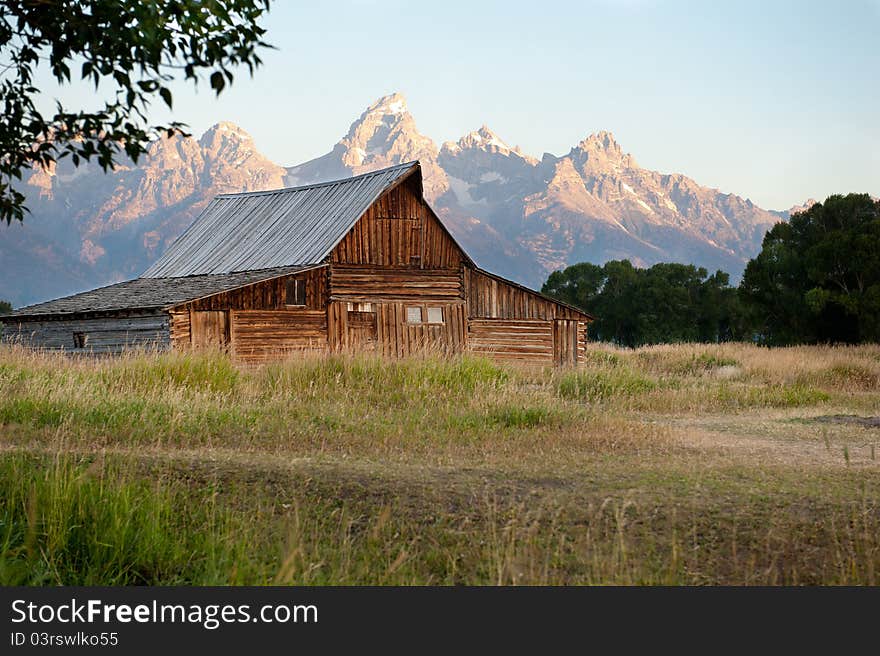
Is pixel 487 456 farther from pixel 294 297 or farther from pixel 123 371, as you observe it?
pixel 294 297

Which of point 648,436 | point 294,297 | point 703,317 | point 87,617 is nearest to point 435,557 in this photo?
point 87,617

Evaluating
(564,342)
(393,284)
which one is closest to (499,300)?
(564,342)

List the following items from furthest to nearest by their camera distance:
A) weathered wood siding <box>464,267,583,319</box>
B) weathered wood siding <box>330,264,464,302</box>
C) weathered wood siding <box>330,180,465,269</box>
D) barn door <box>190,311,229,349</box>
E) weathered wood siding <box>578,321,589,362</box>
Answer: weathered wood siding <box>578,321,589,362</box> → weathered wood siding <box>464,267,583,319</box> → weathered wood siding <box>330,180,465,269</box> → weathered wood siding <box>330,264,464,302</box> → barn door <box>190,311,229,349</box>

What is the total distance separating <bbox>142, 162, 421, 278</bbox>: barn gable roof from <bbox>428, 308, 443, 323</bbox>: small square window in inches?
167

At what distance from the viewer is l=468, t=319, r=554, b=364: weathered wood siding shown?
119ft

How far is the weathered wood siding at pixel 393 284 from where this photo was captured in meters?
33.6

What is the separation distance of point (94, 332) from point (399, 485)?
25991 mm

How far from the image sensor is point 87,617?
215 inches

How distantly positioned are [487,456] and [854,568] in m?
5.72

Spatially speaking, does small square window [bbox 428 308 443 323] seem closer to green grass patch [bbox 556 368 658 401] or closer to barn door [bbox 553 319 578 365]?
barn door [bbox 553 319 578 365]

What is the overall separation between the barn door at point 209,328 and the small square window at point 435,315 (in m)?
7.65

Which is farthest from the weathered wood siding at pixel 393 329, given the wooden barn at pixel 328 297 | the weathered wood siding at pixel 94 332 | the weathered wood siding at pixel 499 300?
the weathered wood siding at pixel 94 332

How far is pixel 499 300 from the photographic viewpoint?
1451 inches

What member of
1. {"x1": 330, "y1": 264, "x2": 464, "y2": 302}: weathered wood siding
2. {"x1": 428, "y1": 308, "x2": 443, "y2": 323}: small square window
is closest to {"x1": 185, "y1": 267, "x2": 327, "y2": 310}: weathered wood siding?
{"x1": 330, "y1": 264, "x2": 464, "y2": 302}: weathered wood siding
